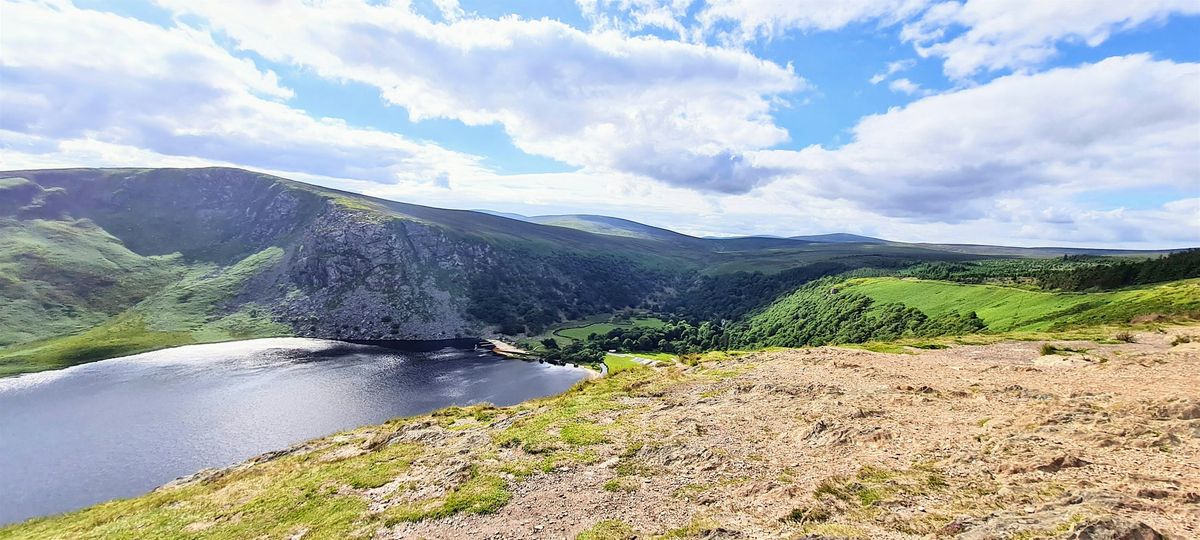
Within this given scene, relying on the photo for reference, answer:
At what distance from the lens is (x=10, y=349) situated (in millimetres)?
135375

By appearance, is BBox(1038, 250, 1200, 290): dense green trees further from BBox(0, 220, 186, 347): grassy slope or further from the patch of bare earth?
BBox(0, 220, 186, 347): grassy slope

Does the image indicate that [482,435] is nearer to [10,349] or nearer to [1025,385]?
[1025,385]

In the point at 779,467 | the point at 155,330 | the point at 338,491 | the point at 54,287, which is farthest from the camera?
the point at 54,287

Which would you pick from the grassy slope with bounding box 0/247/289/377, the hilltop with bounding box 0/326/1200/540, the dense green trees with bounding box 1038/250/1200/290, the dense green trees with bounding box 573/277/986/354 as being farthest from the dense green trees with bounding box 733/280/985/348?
the grassy slope with bounding box 0/247/289/377

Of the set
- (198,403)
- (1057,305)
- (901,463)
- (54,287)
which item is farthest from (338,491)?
(54,287)

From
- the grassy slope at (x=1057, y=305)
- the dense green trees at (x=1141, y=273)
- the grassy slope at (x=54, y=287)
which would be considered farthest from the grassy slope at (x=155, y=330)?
the dense green trees at (x=1141, y=273)

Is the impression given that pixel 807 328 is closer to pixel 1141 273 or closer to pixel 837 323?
pixel 837 323

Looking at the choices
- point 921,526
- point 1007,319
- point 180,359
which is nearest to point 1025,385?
point 921,526

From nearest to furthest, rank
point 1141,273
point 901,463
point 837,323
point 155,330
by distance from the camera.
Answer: point 901,463 → point 1141,273 → point 837,323 → point 155,330

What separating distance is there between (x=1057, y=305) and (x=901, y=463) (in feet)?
218

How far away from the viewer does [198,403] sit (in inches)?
3979

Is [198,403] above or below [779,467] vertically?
below

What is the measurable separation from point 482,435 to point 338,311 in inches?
7410

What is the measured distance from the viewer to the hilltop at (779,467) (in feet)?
49.6
